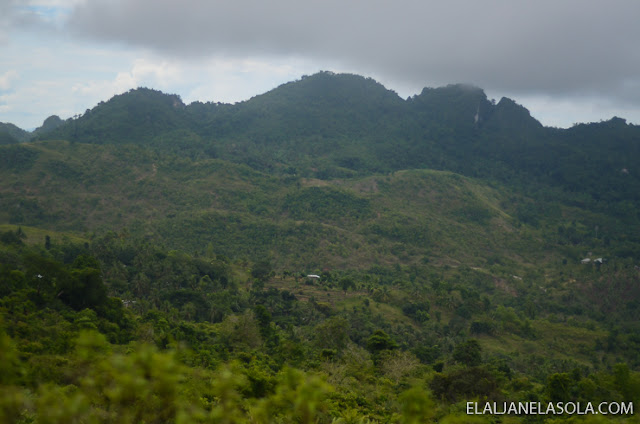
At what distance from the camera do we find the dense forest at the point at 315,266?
791 cm

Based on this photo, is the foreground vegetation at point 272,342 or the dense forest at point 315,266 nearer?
the foreground vegetation at point 272,342

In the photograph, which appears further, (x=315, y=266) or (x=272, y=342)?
(x=315, y=266)

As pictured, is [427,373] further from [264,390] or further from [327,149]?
[327,149]

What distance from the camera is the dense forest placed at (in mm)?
7910

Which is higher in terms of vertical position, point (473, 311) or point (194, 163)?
point (194, 163)

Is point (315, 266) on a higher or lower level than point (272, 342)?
lower

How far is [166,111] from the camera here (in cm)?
9494

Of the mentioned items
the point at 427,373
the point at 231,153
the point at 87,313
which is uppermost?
the point at 231,153

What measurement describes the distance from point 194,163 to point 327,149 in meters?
38.7

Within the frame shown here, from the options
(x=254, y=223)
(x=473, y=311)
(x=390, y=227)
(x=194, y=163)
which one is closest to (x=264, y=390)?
(x=473, y=311)

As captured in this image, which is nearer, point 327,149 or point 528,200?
point 528,200

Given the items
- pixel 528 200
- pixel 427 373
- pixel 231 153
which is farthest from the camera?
pixel 231 153

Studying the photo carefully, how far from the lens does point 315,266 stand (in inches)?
1768

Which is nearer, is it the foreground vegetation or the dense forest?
the foreground vegetation
